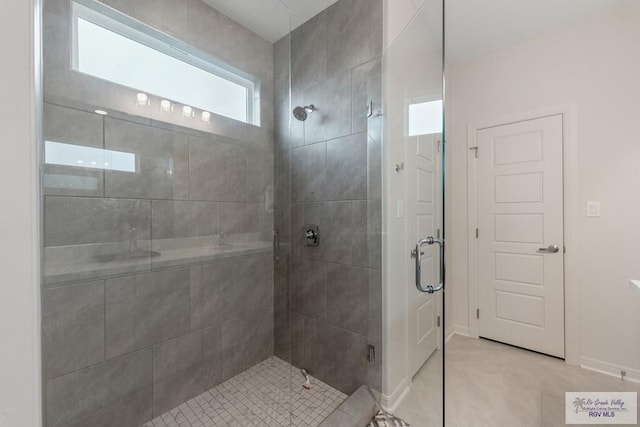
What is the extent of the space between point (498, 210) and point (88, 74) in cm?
311

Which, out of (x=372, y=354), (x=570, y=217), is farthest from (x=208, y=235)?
(x=570, y=217)

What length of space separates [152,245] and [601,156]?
10.5ft

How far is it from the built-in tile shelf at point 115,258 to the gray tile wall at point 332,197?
1.65 feet

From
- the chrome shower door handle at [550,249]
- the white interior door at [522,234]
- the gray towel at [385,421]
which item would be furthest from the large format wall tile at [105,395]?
the chrome shower door handle at [550,249]

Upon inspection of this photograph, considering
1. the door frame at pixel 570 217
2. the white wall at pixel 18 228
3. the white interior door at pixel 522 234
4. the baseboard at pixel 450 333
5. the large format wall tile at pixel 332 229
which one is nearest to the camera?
the white wall at pixel 18 228

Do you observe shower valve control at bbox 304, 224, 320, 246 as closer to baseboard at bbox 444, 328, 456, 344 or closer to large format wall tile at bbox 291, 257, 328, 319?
large format wall tile at bbox 291, 257, 328, 319

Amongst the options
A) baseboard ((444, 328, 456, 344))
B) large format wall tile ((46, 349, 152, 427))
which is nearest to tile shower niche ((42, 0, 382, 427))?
large format wall tile ((46, 349, 152, 427))

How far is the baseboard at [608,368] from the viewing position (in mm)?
1835

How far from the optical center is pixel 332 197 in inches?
68.0

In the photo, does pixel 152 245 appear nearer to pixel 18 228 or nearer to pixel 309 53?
pixel 18 228

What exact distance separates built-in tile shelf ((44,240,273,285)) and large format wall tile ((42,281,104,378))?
59 mm

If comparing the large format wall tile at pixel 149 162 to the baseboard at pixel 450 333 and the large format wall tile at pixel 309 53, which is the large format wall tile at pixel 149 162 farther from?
the baseboard at pixel 450 333

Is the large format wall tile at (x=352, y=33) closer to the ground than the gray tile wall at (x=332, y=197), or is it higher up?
higher up

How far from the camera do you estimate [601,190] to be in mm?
1964
